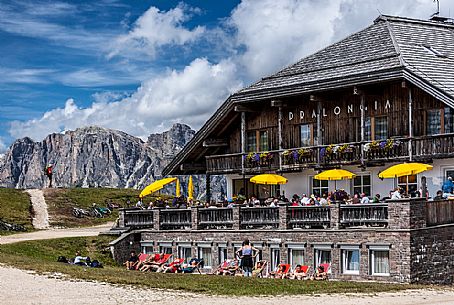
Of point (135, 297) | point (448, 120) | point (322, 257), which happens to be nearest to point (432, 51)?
point (448, 120)

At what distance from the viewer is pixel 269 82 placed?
4481 centimetres

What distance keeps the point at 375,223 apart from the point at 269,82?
15.2m

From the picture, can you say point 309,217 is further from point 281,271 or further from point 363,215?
point 363,215

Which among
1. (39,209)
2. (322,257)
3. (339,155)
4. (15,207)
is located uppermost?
(339,155)

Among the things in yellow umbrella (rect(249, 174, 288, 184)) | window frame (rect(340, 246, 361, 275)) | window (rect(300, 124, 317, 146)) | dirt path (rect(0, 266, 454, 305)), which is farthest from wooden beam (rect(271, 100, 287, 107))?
dirt path (rect(0, 266, 454, 305))

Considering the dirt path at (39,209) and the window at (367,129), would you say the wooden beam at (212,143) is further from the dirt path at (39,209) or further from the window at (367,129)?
the dirt path at (39,209)

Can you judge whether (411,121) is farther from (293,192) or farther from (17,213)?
(17,213)

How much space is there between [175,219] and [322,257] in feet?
29.4

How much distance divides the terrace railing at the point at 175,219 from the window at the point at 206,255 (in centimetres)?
147

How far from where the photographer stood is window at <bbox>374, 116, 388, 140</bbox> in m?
38.9

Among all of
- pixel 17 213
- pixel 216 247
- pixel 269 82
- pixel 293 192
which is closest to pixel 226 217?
pixel 216 247

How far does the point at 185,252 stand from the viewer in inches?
1527

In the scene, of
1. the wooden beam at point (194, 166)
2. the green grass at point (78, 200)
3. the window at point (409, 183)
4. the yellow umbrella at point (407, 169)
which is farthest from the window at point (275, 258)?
the green grass at point (78, 200)

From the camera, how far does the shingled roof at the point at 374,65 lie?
120 ft
